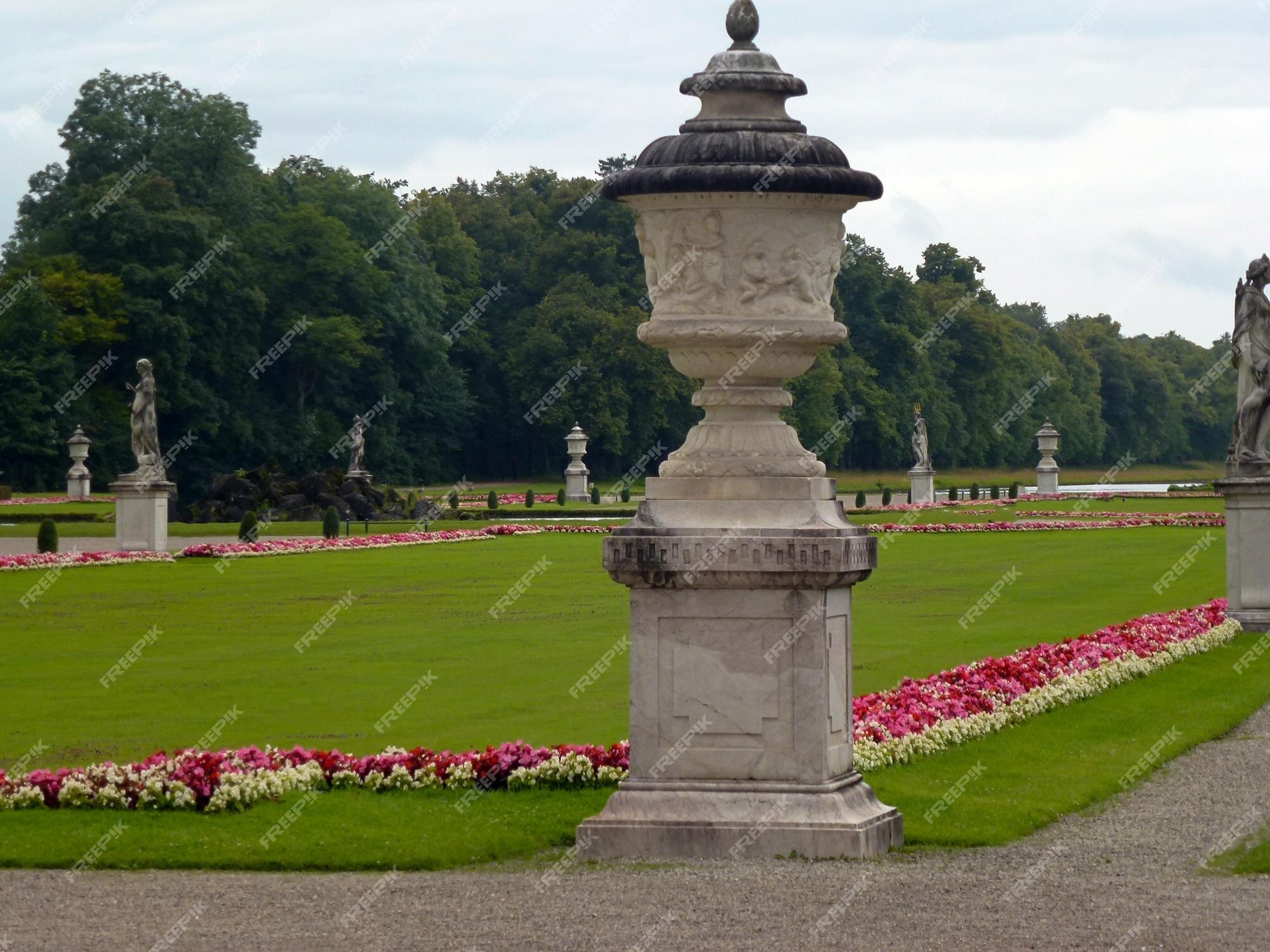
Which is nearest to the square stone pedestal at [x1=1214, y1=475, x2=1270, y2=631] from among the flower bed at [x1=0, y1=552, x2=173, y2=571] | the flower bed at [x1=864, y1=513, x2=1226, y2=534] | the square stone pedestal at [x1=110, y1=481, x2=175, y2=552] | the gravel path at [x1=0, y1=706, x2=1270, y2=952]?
the gravel path at [x1=0, y1=706, x2=1270, y2=952]

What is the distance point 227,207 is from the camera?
7062 cm

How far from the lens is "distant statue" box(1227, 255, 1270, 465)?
21.2 m

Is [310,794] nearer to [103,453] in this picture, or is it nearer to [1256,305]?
[1256,305]

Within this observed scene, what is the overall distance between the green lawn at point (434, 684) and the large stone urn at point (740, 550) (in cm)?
92

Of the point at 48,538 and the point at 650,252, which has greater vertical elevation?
the point at 650,252

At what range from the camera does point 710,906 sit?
794 cm

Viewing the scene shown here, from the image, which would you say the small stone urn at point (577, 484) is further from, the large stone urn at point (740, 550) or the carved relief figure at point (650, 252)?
the large stone urn at point (740, 550)

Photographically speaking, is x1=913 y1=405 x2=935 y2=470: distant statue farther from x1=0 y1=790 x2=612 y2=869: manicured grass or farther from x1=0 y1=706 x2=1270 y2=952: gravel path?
x1=0 y1=706 x2=1270 y2=952: gravel path

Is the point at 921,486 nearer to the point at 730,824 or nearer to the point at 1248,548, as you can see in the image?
the point at 1248,548

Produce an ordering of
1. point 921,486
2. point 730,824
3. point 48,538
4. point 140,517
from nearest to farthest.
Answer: point 730,824, point 48,538, point 140,517, point 921,486

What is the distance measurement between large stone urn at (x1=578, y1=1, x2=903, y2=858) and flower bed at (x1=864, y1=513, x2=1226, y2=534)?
35.3 metres

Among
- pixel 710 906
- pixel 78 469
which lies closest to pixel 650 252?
pixel 710 906

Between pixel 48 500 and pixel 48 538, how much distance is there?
22180 millimetres

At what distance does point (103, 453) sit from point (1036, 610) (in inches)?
1828
